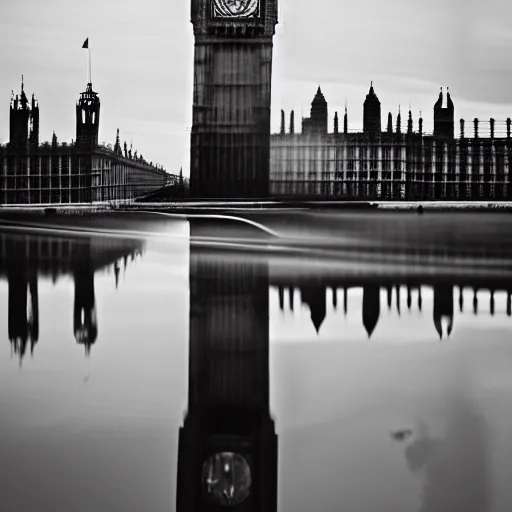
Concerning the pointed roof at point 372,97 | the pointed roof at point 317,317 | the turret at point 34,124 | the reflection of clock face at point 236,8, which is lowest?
the pointed roof at point 317,317

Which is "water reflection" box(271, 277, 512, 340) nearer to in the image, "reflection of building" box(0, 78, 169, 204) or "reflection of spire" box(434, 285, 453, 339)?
"reflection of spire" box(434, 285, 453, 339)

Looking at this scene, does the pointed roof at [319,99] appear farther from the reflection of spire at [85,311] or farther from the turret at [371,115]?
the reflection of spire at [85,311]

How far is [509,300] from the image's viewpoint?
27.4ft

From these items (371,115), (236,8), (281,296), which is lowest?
(281,296)

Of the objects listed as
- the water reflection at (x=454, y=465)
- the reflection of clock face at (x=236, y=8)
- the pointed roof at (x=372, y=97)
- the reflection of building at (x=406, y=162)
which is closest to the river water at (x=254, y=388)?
the water reflection at (x=454, y=465)

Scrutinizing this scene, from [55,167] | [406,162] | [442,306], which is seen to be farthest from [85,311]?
[406,162]

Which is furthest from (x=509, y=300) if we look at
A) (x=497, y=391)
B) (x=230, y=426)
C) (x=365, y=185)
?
(x=365, y=185)

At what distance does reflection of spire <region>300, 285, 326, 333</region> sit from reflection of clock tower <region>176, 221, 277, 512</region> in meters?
0.48

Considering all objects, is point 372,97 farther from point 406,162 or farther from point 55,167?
point 55,167

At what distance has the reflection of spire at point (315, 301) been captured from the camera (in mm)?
7314

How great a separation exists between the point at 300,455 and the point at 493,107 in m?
19.0

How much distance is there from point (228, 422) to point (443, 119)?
2196 cm

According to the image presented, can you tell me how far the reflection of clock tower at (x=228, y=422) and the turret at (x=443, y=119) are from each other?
693 inches

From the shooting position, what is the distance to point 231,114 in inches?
1132
